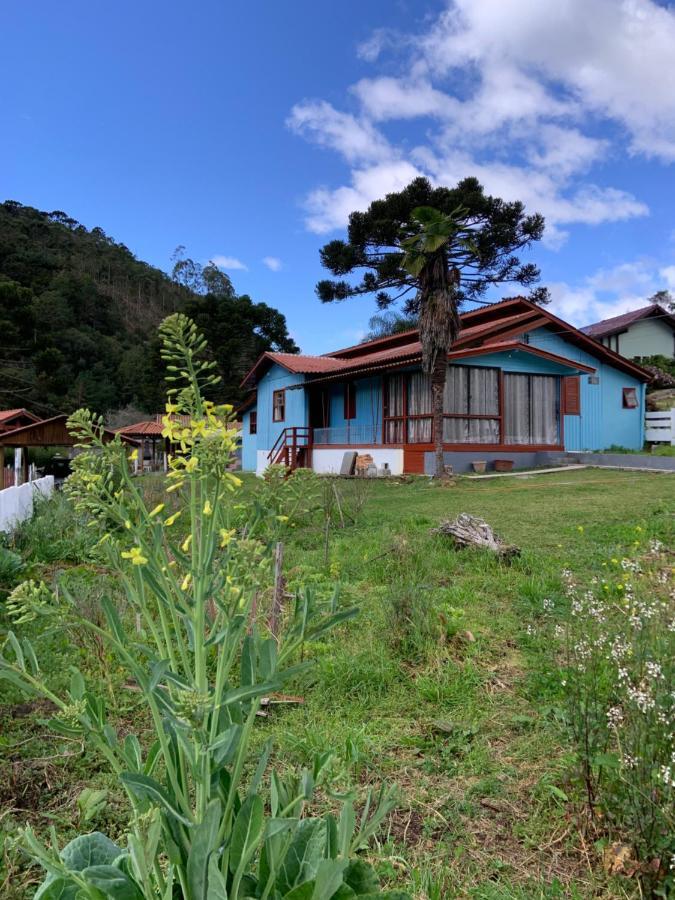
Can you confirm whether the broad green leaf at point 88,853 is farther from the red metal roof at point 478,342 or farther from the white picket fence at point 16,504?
the red metal roof at point 478,342

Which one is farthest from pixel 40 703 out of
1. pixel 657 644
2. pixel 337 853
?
pixel 657 644

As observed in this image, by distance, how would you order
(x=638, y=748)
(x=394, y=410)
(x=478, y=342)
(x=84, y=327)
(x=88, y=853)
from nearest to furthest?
(x=88, y=853), (x=638, y=748), (x=478, y=342), (x=394, y=410), (x=84, y=327)

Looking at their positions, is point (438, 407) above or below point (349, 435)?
above

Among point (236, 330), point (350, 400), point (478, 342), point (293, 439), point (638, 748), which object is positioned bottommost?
point (638, 748)

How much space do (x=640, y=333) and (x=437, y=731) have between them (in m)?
31.9

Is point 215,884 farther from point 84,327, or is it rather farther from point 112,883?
point 84,327

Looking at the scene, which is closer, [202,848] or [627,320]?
[202,848]

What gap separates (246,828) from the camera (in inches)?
43.9

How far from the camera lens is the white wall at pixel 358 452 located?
16438 millimetres

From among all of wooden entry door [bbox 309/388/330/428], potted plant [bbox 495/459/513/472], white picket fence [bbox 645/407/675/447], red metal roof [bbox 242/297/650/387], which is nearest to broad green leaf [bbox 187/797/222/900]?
red metal roof [bbox 242/297/650/387]

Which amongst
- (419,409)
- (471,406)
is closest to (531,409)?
(471,406)

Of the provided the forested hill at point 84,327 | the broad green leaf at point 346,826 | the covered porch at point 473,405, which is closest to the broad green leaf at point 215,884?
the broad green leaf at point 346,826

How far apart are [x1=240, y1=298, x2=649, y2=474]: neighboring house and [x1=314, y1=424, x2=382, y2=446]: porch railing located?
0.04 meters

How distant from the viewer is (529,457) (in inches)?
677
